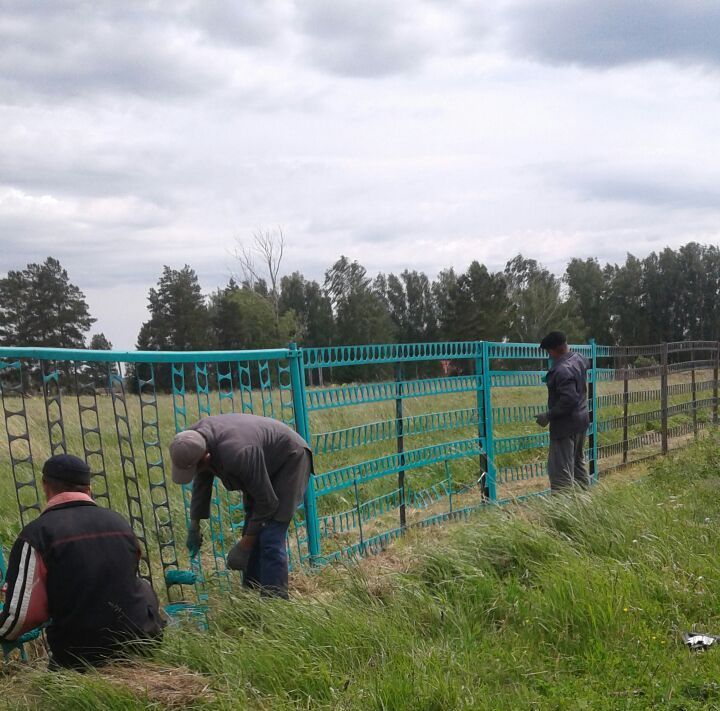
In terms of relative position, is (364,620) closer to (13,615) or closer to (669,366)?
(13,615)

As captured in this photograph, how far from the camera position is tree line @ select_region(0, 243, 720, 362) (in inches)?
1923

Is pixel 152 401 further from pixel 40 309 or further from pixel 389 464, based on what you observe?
pixel 40 309

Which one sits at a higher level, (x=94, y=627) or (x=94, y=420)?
(x=94, y=420)

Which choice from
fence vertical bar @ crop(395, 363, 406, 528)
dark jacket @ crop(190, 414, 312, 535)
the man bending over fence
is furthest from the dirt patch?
fence vertical bar @ crop(395, 363, 406, 528)

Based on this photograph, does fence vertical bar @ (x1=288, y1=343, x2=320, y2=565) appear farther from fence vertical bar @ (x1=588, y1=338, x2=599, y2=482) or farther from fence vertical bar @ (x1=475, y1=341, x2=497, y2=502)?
fence vertical bar @ (x1=588, y1=338, x2=599, y2=482)

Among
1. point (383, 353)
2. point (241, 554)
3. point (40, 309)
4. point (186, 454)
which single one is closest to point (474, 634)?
point (241, 554)

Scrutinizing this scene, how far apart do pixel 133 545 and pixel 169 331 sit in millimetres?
56775

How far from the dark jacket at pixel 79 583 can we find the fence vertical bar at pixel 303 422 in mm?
1913

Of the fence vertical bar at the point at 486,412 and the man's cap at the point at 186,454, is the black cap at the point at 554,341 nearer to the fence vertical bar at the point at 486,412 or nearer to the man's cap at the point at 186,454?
the fence vertical bar at the point at 486,412

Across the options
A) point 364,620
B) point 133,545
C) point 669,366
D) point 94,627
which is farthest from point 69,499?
point 669,366

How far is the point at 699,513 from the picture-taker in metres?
5.81

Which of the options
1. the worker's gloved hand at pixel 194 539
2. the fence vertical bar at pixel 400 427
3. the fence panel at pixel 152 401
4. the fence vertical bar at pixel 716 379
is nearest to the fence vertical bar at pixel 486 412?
the fence vertical bar at pixel 400 427

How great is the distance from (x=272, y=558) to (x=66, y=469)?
1.43m

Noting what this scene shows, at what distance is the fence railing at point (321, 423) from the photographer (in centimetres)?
421
